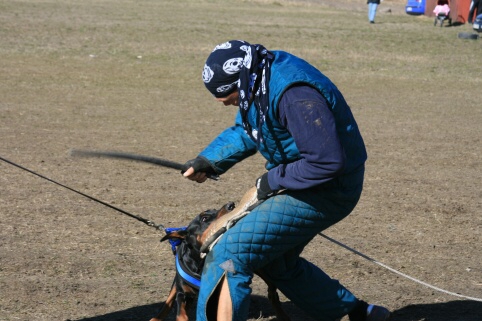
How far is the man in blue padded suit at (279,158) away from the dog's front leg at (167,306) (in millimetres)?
575

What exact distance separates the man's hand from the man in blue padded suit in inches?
16.3

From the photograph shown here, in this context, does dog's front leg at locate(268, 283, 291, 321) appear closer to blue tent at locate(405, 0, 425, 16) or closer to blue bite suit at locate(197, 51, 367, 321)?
blue bite suit at locate(197, 51, 367, 321)

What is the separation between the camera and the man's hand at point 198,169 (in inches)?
175

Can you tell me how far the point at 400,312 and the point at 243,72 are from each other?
216 cm

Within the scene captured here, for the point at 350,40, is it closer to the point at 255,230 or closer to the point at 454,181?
the point at 454,181

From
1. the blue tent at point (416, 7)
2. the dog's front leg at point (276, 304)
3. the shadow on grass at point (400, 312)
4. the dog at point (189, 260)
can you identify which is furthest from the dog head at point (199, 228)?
the blue tent at point (416, 7)

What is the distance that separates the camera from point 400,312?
5.14 meters

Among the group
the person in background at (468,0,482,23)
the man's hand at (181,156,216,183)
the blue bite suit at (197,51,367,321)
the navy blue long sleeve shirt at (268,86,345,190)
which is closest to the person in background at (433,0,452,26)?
the person in background at (468,0,482,23)

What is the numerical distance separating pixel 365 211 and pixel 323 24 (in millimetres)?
18085

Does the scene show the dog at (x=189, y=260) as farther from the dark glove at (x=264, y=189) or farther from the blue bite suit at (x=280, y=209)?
the dark glove at (x=264, y=189)

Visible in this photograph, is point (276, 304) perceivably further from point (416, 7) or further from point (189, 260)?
point (416, 7)

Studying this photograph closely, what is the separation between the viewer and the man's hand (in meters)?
4.44

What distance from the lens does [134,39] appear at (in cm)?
1872

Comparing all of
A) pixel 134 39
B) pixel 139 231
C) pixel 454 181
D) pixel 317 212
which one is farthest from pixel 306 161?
pixel 134 39
